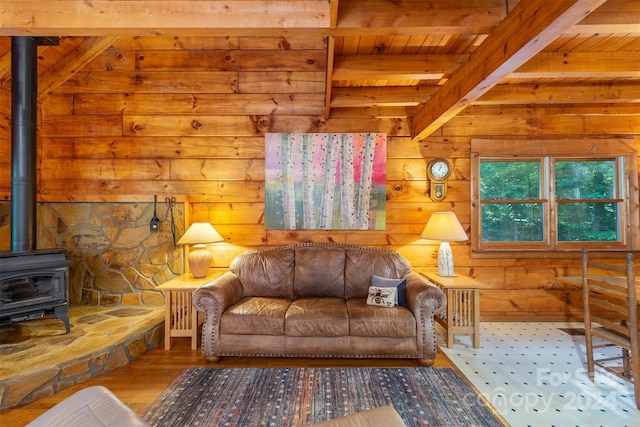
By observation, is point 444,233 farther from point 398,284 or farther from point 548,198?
point 548,198

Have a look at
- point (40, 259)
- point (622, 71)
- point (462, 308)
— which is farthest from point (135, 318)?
point (622, 71)

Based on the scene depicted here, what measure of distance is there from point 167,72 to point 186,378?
3.20 metres

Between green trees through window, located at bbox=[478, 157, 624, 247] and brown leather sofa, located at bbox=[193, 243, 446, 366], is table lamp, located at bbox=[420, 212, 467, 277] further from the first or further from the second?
green trees through window, located at bbox=[478, 157, 624, 247]

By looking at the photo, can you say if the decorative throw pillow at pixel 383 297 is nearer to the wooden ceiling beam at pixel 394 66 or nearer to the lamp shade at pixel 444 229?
the lamp shade at pixel 444 229

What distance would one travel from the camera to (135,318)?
3086 millimetres

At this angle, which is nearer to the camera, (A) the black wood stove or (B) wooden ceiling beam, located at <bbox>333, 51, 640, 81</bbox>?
(B) wooden ceiling beam, located at <bbox>333, 51, 640, 81</bbox>

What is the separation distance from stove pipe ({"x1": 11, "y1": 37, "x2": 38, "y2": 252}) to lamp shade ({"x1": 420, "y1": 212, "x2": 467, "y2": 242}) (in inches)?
145

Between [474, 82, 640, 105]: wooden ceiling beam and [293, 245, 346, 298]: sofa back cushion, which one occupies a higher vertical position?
[474, 82, 640, 105]: wooden ceiling beam

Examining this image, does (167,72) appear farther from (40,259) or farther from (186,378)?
(186,378)

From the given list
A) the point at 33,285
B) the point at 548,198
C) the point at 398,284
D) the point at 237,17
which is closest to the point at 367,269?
the point at 398,284

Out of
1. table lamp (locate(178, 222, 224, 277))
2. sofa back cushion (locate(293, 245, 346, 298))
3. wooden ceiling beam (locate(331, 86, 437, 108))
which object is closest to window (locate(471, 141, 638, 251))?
wooden ceiling beam (locate(331, 86, 437, 108))

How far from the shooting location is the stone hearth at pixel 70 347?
212 centimetres

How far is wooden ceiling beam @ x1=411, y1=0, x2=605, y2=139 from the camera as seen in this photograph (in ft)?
4.88

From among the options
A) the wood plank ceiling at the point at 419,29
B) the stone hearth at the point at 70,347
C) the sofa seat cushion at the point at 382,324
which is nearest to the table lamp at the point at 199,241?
the stone hearth at the point at 70,347
